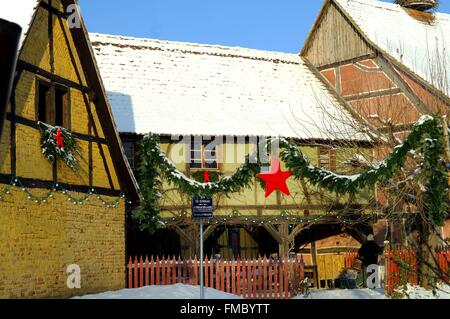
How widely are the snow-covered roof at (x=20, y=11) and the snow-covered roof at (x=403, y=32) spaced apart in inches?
577

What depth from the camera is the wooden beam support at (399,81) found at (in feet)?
73.3

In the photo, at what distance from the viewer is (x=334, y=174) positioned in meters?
19.5

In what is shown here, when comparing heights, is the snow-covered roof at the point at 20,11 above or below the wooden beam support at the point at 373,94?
below

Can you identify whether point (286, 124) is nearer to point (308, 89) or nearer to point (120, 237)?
point (308, 89)

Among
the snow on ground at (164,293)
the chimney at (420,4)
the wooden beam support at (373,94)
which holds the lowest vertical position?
the snow on ground at (164,293)

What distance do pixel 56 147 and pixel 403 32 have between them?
17489 millimetres

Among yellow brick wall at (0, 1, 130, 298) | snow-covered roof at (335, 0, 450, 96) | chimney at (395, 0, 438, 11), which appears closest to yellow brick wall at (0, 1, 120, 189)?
yellow brick wall at (0, 1, 130, 298)

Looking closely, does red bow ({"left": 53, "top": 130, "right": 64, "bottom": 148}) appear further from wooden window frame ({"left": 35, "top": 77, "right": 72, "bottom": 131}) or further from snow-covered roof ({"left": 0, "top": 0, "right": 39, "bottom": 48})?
snow-covered roof ({"left": 0, "top": 0, "right": 39, "bottom": 48})

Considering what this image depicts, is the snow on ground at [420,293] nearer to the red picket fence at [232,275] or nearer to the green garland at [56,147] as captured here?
the red picket fence at [232,275]

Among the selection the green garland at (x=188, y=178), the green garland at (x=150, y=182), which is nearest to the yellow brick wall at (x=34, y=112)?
the green garland at (x=150, y=182)

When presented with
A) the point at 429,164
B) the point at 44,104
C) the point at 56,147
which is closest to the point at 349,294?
the point at 429,164

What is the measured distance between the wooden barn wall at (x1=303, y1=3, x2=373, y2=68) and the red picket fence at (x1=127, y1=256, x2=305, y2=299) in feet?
35.7
